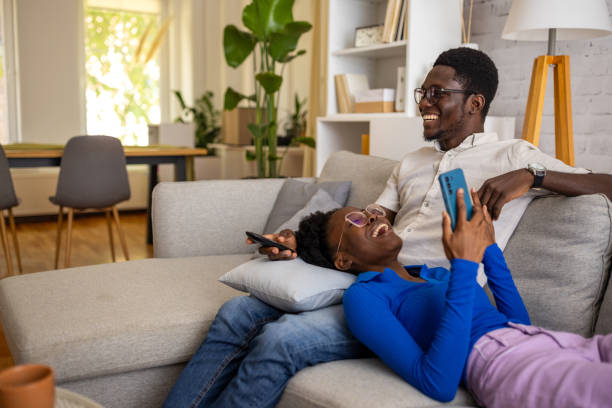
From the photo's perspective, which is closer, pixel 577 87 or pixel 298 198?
pixel 298 198

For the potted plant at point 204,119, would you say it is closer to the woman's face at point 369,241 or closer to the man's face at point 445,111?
the man's face at point 445,111

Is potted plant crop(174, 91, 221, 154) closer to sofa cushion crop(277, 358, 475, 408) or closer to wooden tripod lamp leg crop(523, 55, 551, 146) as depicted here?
wooden tripod lamp leg crop(523, 55, 551, 146)

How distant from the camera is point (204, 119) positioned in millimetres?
6848

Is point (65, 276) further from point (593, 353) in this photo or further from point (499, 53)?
point (499, 53)

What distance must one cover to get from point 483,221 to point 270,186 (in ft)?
4.86

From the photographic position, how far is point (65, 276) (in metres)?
2.04

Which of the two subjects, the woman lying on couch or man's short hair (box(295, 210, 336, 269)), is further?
man's short hair (box(295, 210, 336, 269))

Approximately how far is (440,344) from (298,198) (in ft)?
4.29

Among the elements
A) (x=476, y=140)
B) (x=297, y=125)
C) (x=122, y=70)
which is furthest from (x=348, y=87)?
(x=122, y=70)

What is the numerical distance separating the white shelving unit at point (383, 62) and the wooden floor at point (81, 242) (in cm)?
177

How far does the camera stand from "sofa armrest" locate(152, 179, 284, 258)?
93.7 inches

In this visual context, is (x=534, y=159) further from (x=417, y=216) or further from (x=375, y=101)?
(x=375, y=101)

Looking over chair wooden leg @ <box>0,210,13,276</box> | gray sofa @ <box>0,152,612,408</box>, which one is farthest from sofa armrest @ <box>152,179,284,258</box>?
chair wooden leg @ <box>0,210,13,276</box>

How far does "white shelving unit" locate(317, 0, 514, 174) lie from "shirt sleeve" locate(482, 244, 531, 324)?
4.80ft
